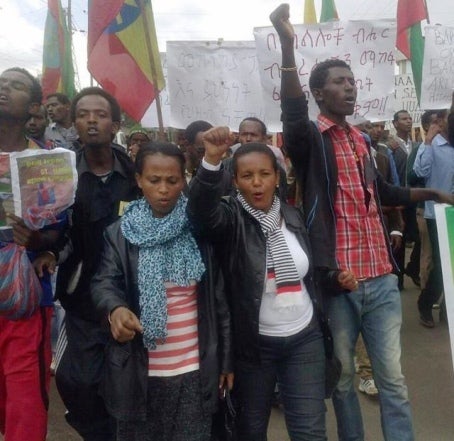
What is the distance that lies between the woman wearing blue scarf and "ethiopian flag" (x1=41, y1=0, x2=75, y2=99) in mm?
4192

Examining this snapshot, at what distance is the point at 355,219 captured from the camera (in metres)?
2.57

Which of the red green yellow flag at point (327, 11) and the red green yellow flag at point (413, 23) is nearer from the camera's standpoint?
the red green yellow flag at point (413, 23)

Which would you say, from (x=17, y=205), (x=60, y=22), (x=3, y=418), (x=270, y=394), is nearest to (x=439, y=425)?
(x=270, y=394)

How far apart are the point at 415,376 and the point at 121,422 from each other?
2529 mm

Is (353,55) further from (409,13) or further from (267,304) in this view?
(267,304)

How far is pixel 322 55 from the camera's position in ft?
13.4

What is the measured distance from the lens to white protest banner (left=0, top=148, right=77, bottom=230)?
7.83 feet

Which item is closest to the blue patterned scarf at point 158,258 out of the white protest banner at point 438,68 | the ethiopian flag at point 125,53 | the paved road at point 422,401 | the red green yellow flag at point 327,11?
the paved road at point 422,401

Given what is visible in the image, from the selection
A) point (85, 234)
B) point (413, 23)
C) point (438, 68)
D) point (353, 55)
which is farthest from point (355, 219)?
point (413, 23)

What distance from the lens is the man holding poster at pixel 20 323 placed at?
2361 mm

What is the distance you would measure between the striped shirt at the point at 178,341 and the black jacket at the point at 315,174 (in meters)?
0.60

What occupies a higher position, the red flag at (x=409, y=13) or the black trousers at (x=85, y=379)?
the red flag at (x=409, y=13)

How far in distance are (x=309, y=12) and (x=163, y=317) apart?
19.0ft

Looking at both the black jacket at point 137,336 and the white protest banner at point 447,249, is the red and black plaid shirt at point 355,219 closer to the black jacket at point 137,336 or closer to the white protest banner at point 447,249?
the white protest banner at point 447,249
